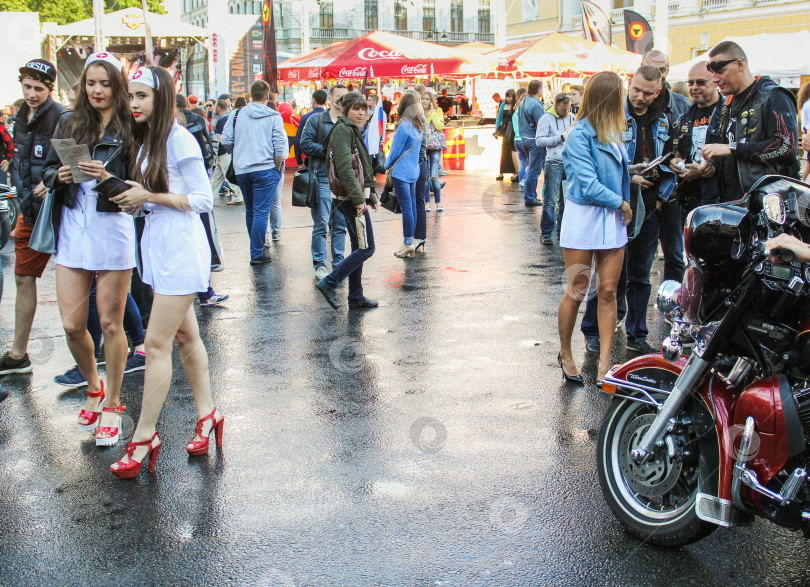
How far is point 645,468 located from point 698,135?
334cm

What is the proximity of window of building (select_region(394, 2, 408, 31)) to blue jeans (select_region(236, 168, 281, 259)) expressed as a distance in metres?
73.6

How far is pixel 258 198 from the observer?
948cm

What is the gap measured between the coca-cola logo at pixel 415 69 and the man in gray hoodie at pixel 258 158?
12631mm

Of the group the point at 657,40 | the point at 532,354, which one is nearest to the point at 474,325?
the point at 532,354

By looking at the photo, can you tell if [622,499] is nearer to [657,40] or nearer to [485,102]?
[657,40]

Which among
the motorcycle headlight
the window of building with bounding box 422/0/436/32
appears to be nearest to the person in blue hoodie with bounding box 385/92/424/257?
the motorcycle headlight

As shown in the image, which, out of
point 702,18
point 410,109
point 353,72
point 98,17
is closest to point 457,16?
point 702,18

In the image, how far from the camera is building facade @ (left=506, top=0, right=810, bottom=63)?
33.4 metres

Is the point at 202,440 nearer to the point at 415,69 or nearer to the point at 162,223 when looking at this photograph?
the point at 162,223

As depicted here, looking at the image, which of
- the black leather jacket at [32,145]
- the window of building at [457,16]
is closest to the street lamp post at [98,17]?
the black leather jacket at [32,145]

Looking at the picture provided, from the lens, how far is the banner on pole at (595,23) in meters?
22.4

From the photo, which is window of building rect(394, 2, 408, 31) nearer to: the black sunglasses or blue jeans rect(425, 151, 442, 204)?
blue jeans rect(425, 151, 442, 204)

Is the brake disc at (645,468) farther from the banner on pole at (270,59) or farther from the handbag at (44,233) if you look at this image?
the banner on pole at (270,59)

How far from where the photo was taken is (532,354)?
19.9ft
